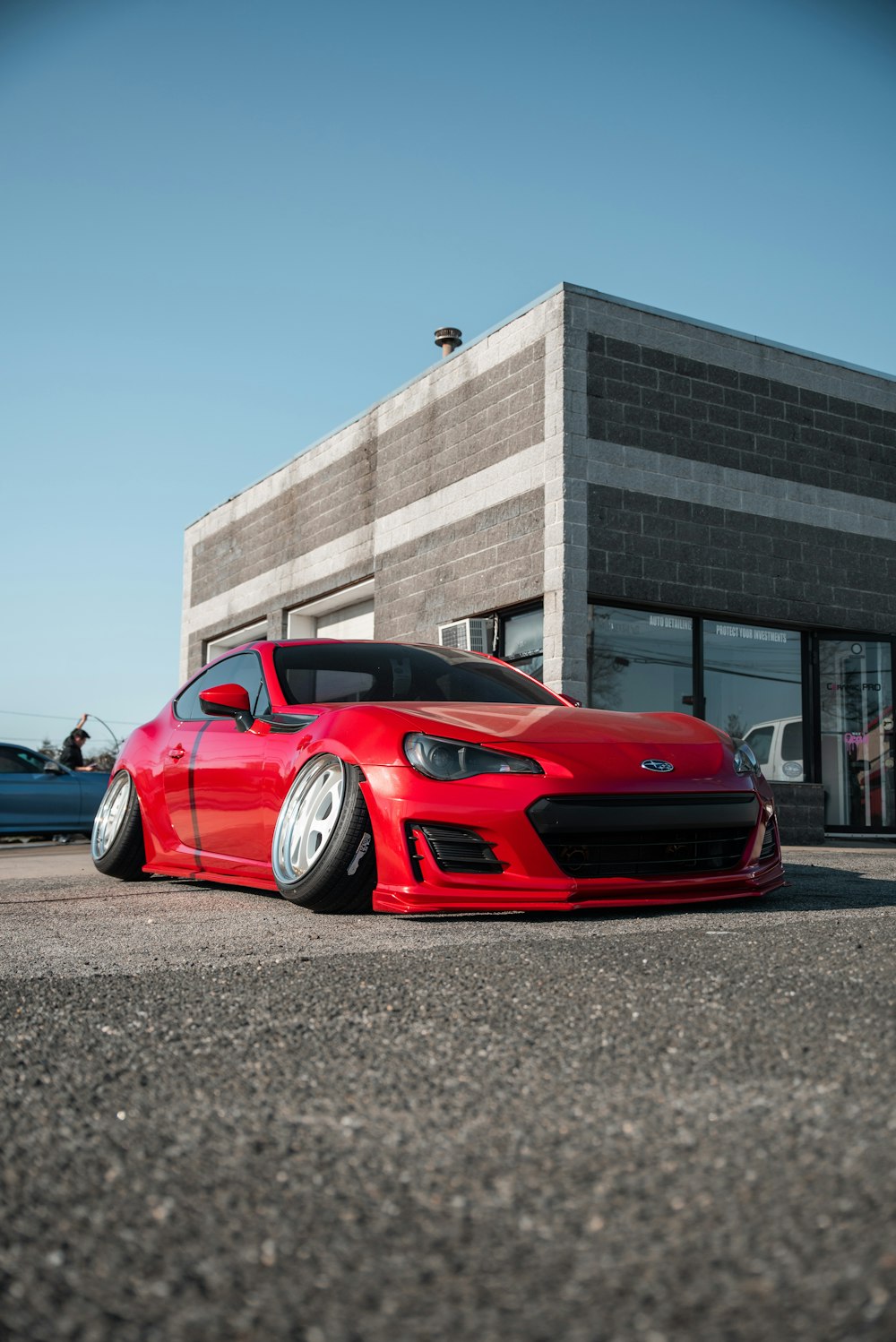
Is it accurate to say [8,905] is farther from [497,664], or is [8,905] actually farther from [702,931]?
[702,931]

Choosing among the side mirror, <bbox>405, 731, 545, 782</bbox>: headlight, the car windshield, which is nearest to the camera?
<bbox>405, 731, 545, 782</bbox>: headlight

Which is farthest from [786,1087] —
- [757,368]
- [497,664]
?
[757,368]

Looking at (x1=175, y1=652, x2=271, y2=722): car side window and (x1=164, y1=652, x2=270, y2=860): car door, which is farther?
(x1=175, y1=652, x2=271, y2=722): car side window

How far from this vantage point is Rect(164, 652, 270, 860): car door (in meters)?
5.19

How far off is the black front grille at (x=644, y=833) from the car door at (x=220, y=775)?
138 centimetres

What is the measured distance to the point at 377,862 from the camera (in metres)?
4.34

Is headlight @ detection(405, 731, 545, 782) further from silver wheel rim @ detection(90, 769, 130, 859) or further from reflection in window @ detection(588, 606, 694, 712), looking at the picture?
reflection in window @ detection(588, 606, 694, 712)

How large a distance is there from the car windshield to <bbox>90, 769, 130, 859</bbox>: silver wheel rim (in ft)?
4.55

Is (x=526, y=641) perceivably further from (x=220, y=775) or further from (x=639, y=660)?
(x=220, y=775)

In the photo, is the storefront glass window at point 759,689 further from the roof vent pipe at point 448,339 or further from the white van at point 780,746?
the roof vent pipe at point 448,339

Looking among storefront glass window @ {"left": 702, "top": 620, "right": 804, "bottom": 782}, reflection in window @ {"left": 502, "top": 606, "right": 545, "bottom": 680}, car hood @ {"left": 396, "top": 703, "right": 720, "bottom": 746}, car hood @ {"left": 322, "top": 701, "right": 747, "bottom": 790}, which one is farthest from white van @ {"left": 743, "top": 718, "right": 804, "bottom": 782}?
car hood @ {"left": 322, "top": 701, "right": 747, "bottom": 790}

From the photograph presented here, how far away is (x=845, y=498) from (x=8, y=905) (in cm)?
1125

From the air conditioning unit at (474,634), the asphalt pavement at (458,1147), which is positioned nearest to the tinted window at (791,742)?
the air conditioning unit at (474,634)

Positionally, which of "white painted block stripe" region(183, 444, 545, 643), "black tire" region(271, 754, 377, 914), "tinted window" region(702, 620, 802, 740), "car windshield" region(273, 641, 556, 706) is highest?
"white painted block stripe" region(183, 444, 545, 643)
